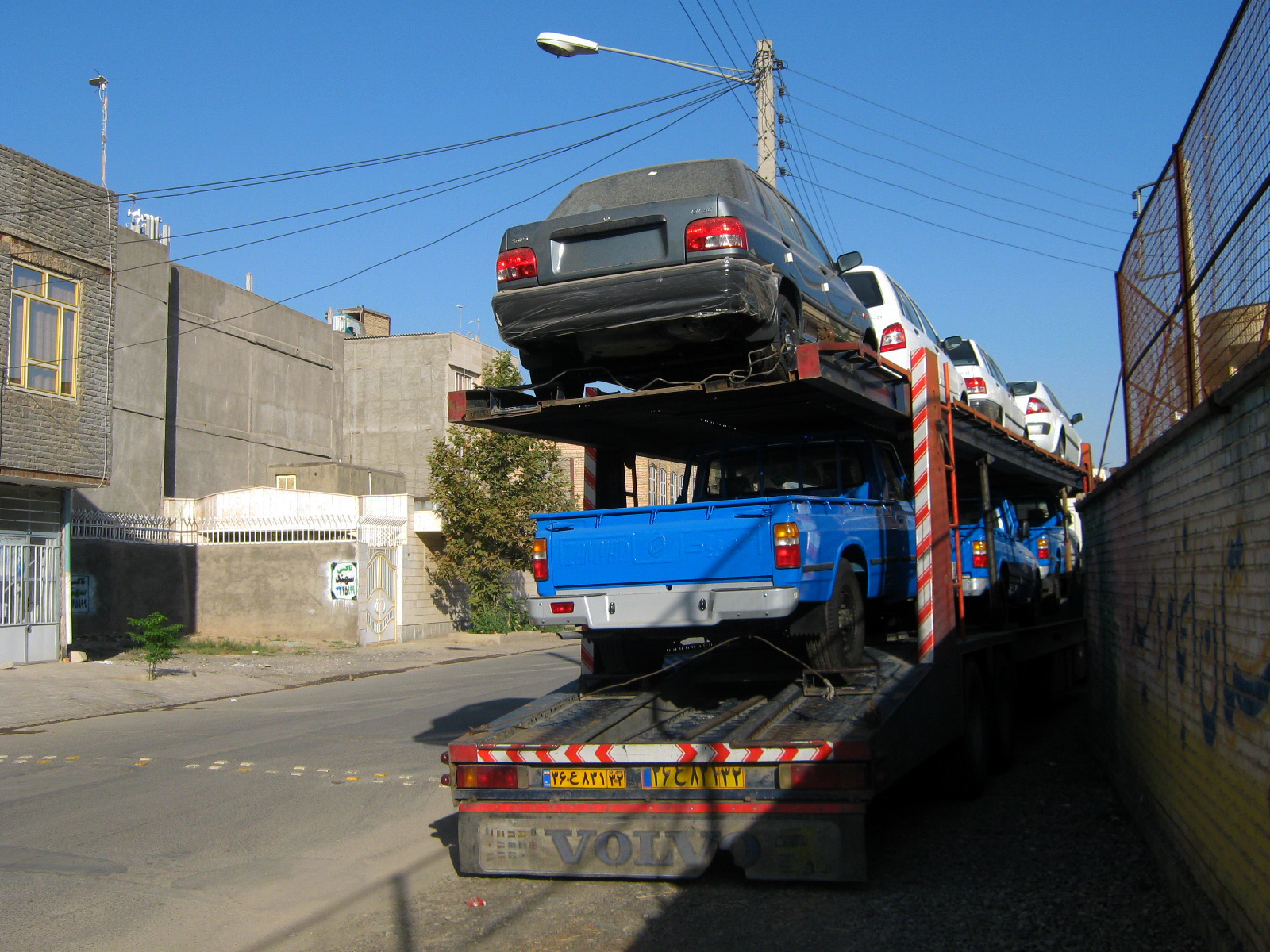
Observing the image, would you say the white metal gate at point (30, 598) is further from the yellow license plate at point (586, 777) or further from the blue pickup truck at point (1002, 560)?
the yellow license plate at point (586, 777)

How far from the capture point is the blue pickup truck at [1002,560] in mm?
10117

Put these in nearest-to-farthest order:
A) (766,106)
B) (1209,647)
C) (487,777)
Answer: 1. (1209,647)
2. (487,777)
3. (766,106)

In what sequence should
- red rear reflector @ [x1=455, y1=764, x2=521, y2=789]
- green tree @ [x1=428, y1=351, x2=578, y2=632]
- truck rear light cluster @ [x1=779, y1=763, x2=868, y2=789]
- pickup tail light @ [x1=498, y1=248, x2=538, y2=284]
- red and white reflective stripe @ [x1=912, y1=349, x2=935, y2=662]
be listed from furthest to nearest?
green tree @ [x1=428, y1=351, x2=578, y2=632] < red and white reflective stripe @ [x1=912, y1=349, x2=935, y2=662] < pickup tail light @ [x1=498, y1=248, x2=538, y2=284] < red rear reflector @ [x1=455, y1=764, x2=521, y2=789] < truck rear light cluster @ [x1=779, y1=763, x2=868, y2=789]

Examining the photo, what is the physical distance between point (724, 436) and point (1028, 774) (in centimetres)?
365

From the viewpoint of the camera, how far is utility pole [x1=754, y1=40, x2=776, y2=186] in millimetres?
15625

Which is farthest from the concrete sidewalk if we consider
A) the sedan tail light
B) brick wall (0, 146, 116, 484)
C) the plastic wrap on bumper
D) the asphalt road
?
the sedan tail light

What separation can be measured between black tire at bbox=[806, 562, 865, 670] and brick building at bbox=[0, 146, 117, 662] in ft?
51.6

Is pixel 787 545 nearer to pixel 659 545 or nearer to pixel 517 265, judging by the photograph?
pixel 659 545

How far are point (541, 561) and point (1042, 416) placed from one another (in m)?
13.6

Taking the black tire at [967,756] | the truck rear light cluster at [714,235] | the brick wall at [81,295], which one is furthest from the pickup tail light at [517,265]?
the brick wall at [81,295]

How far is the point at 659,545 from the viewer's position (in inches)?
249

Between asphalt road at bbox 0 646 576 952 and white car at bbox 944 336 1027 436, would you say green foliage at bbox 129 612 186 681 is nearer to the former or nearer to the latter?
asphalt road at bbox 0 646 576 952

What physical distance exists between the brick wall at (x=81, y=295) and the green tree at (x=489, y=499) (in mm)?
10622

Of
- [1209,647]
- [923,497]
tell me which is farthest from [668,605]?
[1209,647]
